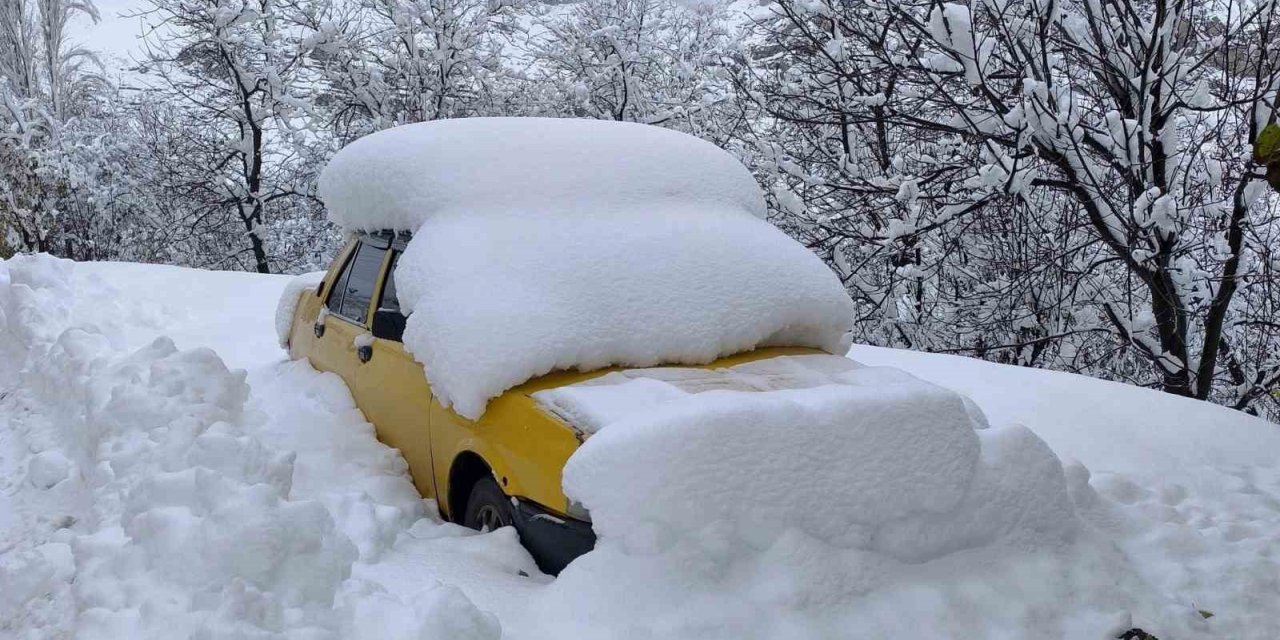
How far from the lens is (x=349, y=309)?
4730 mm

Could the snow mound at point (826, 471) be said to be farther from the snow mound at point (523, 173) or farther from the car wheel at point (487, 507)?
the snow mound at point (523, 173)

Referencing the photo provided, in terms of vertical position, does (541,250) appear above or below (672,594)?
above

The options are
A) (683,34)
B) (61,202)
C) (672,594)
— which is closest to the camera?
(672,594)

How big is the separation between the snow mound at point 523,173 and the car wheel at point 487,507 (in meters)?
1.21

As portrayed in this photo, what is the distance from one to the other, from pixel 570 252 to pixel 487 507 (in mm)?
1050

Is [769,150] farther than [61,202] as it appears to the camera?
No

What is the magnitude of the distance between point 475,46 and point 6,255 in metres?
8.49

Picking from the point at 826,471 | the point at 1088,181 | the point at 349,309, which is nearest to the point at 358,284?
the point at 349,309

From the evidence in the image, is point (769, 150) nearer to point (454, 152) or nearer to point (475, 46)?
point (454, 152)

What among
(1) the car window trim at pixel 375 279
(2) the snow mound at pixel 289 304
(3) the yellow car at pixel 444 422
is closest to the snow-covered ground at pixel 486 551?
(3) the yellow car at pixel 444 422

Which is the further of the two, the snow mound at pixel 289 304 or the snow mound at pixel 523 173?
the snow mound at pixel 289 304

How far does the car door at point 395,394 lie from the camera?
12.9 feet

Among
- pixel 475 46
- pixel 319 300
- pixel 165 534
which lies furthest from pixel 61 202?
pixel 165 534

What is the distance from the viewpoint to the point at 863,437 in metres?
2.99
